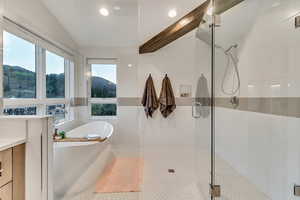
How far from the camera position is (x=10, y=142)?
131cm

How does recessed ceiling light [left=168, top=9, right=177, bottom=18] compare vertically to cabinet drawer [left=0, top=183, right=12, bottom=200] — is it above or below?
above

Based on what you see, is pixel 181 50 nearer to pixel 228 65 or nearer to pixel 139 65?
pixel 139 65

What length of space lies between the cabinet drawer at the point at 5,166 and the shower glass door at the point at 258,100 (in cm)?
202

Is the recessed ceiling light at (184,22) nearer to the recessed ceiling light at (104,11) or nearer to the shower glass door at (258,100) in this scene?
the shower glass door at (258,100)

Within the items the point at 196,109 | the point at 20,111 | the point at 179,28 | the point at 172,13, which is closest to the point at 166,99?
the point at 196,109

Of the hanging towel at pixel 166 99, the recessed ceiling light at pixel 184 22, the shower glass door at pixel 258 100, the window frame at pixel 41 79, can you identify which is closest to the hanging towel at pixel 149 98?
the hanging towel at pixel 166 99

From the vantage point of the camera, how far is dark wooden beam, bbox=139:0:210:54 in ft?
9.58

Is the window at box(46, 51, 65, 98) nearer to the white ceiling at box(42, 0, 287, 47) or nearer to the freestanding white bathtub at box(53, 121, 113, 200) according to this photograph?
the white ceiling at box(42, 0, 287, 47)

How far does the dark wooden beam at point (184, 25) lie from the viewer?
8.28ft

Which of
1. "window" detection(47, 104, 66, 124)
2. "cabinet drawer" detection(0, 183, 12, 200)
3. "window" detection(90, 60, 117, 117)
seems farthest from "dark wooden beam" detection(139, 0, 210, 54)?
"cabinet drawer" detection(0, 183, 12, 200)

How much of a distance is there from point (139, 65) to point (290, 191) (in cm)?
323

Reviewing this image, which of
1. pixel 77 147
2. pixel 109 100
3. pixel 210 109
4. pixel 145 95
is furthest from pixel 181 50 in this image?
pixel 77 147

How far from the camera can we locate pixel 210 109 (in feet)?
9.48

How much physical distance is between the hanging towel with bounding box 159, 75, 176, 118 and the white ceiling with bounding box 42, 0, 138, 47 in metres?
1.12
